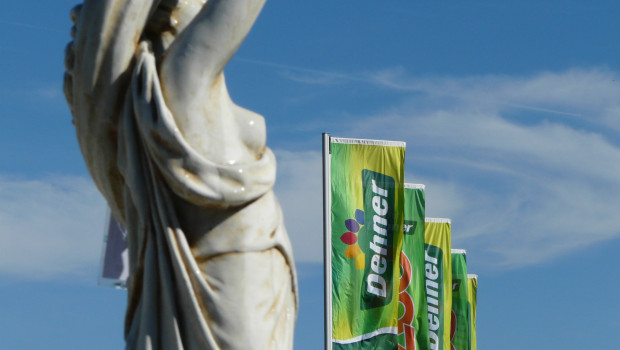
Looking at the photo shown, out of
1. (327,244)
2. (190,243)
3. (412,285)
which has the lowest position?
(190,243)

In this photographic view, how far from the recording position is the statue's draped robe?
5.54 m

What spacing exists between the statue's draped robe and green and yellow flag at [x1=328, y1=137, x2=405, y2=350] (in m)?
14.3

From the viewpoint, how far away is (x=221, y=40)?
5.69 metres

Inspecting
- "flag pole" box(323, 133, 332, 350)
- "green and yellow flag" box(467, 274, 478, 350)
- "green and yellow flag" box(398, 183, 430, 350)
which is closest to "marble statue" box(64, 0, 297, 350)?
"flag pole" box(323, 133, 332, 350)

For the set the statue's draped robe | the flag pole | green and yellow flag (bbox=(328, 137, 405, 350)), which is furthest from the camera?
green and yellow flag (bbox=(328, 137, 405, 350))

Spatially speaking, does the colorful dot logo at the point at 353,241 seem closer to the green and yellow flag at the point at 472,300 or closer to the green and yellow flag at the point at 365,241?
the green and yellow flag at the point at 365,241

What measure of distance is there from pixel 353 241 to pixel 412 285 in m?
3.20

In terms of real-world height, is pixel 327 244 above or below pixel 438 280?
below

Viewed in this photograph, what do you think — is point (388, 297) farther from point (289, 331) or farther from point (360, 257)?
point (289, 331)

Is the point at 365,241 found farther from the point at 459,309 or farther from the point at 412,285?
the point at 459,309

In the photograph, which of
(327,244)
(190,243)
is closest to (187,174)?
(190,243)

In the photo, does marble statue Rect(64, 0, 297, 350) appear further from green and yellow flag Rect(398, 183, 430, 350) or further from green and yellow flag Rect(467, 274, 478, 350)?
green and yellow flag Rect(467, 274, 478, 350)

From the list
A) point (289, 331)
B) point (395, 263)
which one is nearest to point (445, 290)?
point (395, 263)

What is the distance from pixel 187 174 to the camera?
555 cm
